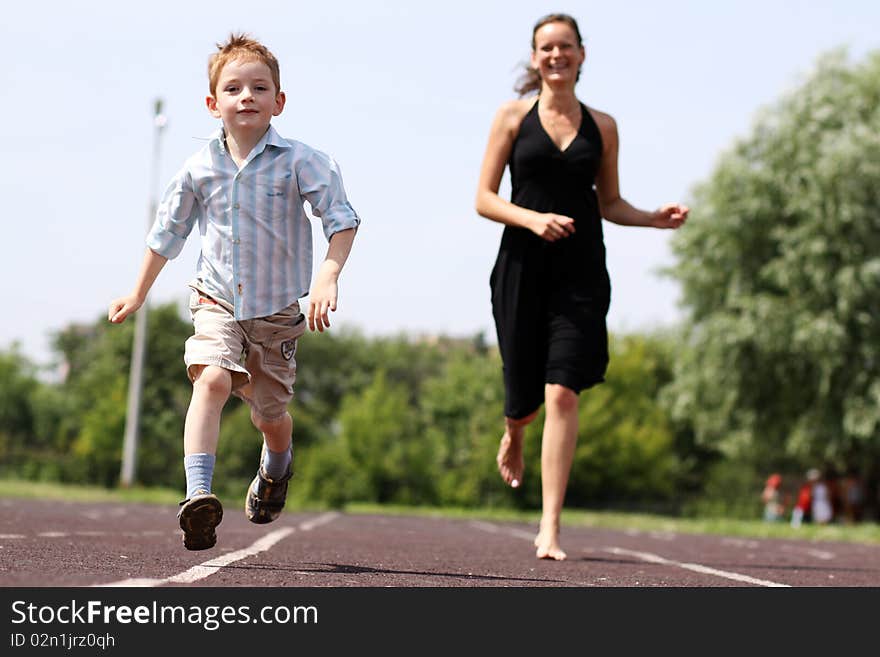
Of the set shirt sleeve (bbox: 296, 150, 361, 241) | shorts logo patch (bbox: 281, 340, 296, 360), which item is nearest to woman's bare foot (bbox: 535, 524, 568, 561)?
shorts logo patch (bbox: 281, 340, 296, 360)

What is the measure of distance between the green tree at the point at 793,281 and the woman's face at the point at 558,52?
2245 centimetres

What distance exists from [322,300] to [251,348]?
2.12 feet

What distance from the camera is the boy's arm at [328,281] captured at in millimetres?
4434

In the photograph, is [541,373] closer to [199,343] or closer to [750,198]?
[199,343]

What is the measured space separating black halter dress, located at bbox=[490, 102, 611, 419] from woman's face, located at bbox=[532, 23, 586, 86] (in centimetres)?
22

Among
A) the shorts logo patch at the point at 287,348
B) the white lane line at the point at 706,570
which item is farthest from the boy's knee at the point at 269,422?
the white lane line at the point at 706,570

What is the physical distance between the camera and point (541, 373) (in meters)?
6.26

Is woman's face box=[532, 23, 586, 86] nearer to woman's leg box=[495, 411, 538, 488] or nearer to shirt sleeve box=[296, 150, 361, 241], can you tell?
shirt sleeve box=[296, 150, 361, 241]

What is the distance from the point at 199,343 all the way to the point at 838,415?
25628 millimetres

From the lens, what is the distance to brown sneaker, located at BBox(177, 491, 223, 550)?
4434 mm

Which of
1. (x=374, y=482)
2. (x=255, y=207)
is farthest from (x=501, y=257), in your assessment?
(x=374, y=482)

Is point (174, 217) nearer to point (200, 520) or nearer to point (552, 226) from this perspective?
point (200, 520)

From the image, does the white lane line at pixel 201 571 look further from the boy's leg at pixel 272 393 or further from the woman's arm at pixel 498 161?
the woman's arm at pixel 498 161
